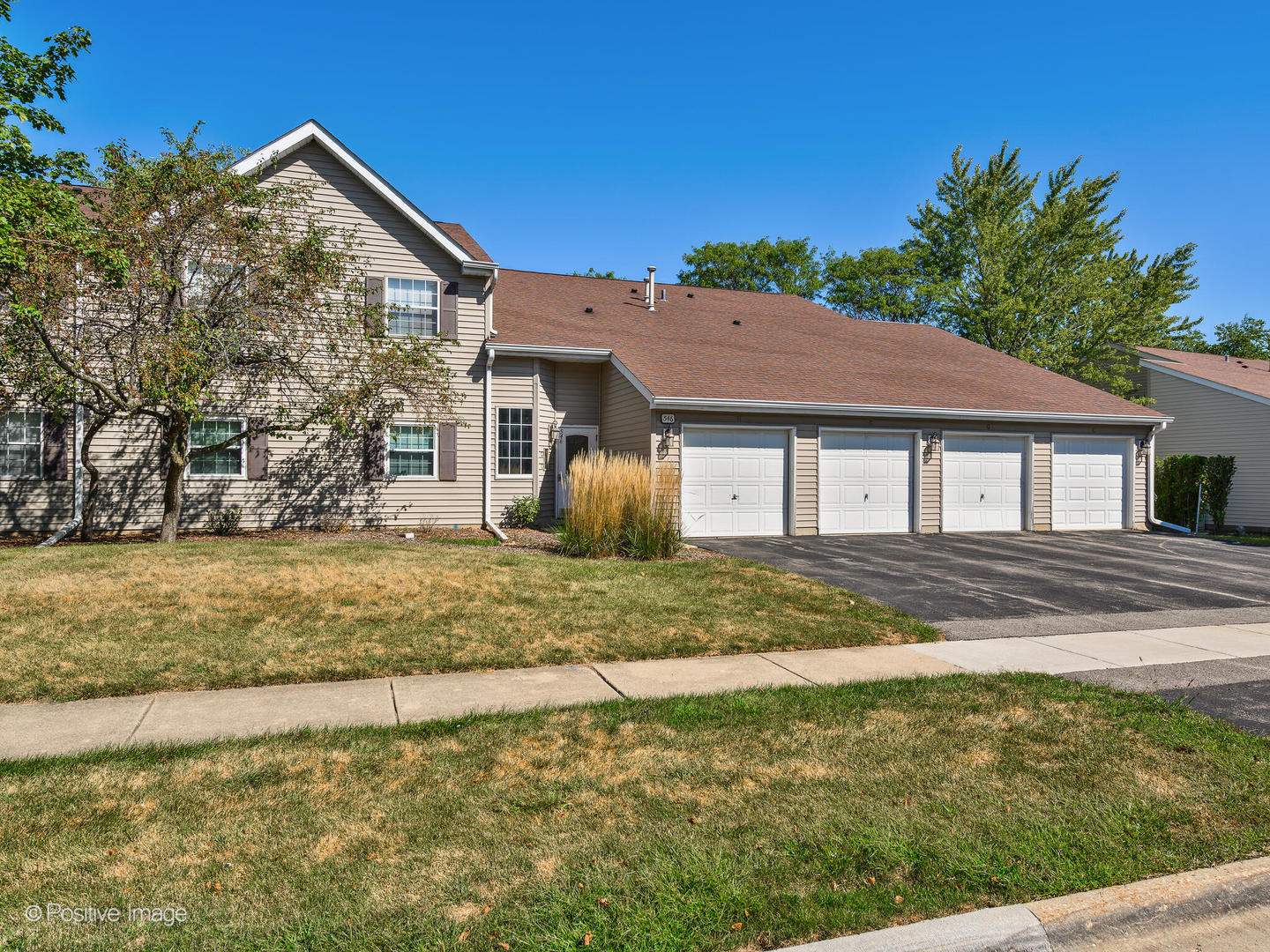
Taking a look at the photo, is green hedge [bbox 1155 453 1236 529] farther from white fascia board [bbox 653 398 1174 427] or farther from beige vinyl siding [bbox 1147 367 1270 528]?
white fascia board [bbox 653 398 1174 427]

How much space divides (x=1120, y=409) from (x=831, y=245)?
23.8 metres

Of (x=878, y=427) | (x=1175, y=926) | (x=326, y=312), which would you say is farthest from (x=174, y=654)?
(x=878, y=427)

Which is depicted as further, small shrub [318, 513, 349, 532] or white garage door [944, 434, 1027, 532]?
white garage door [944, 434, 1027, 532]

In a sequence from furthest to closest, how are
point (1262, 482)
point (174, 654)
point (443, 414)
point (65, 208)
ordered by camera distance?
point (1262, 482) → point (443, 414) → point (65, 208) → point (174, 654)

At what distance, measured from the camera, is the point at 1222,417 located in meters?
22.5

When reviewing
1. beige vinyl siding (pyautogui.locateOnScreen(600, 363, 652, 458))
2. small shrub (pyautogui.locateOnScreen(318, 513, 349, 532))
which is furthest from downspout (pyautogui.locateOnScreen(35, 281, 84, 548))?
beige vinyl siding (pyautogui.locateOnScreen(600, 363, 652, 458))

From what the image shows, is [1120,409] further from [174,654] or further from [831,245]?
[831,245]

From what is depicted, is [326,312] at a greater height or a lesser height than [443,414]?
greater

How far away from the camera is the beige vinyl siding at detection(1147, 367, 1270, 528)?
2123 cm

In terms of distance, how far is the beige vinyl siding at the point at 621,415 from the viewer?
14853 mm

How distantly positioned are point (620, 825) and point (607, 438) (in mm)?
13422

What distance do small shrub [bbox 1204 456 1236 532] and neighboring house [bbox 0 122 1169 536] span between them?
10.2 feet

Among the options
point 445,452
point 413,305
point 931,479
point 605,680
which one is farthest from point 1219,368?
point 605,680

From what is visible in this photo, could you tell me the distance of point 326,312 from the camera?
13.7m
